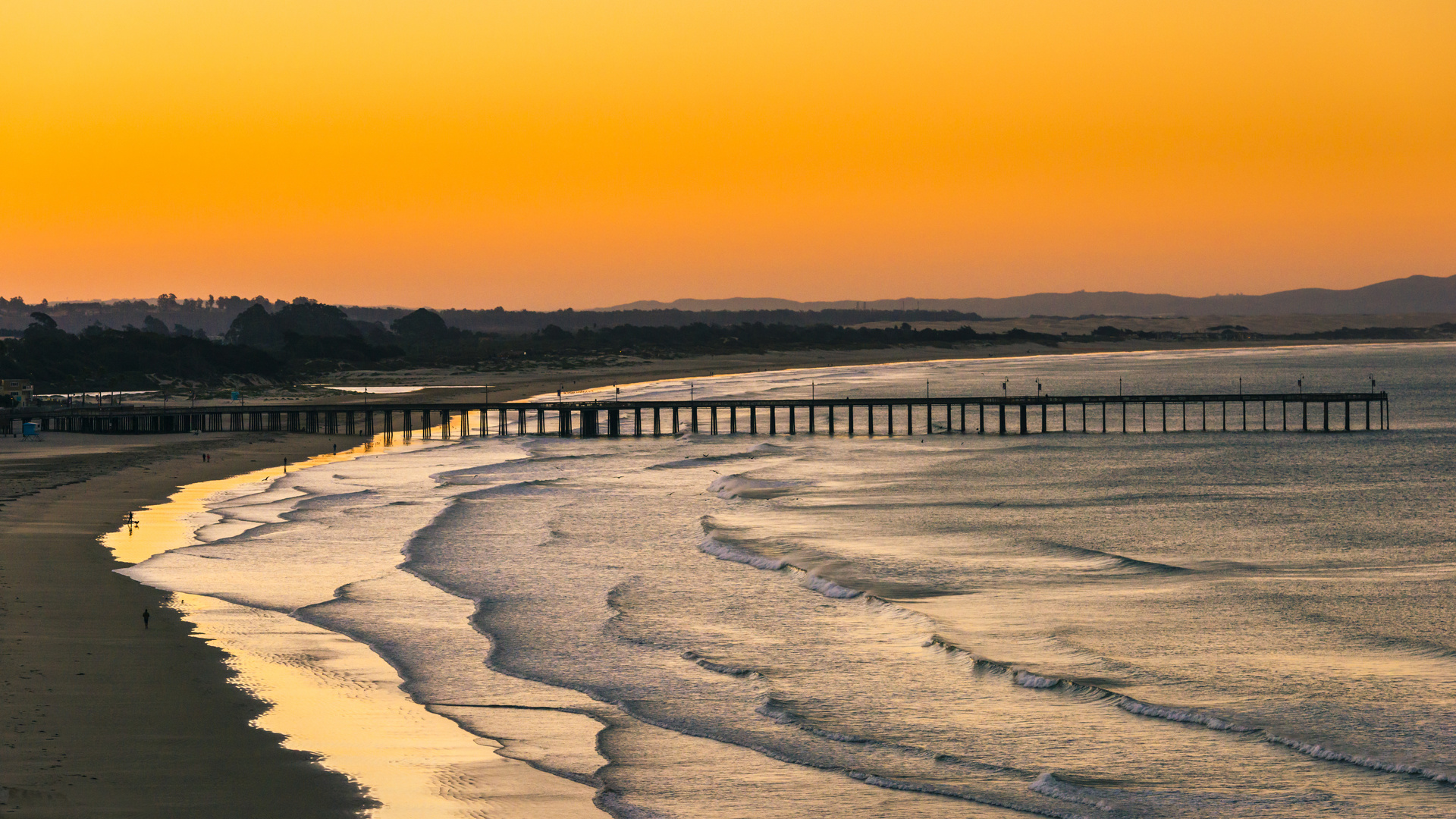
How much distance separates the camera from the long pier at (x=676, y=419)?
3497 inches

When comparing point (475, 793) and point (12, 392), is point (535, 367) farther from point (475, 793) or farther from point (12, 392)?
point (475, 793)

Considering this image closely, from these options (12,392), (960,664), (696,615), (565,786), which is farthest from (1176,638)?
(12,392)

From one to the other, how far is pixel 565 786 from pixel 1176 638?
15610mm

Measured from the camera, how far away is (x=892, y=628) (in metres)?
27.9

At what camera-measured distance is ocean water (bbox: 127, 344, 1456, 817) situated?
58.5 ft

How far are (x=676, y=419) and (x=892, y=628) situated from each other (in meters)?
73.5

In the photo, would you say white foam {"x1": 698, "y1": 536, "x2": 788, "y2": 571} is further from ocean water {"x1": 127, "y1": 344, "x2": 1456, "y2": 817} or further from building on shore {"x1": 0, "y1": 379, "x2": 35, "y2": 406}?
building on shore {"x1": 0, "y1": 379, "x2": 35, "y2": 406}

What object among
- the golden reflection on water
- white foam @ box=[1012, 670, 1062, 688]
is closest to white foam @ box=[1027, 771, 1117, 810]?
white foam @ box=[1012, 670, 1062, 688]

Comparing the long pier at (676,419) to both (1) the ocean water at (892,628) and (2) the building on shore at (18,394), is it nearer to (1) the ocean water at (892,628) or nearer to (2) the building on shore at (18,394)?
(2) the building on shore at (18,394)

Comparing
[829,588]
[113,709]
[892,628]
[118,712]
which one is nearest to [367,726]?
[118,712]

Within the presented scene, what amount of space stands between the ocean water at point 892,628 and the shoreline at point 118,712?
211 cm

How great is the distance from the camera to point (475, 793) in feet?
53.1

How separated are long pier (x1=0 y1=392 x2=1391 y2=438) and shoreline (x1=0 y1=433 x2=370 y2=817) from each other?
53414 millimetres

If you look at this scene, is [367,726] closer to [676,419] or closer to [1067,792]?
[1067,792]
